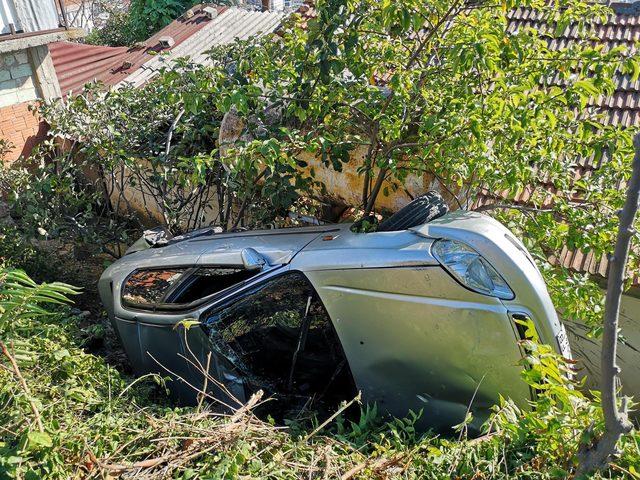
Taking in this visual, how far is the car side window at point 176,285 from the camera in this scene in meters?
3.90

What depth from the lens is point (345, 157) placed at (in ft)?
Answer: 15.3

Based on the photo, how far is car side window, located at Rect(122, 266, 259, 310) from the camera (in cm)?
390

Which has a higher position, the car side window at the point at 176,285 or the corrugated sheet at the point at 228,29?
the corrugated sheet at the point at 228,29

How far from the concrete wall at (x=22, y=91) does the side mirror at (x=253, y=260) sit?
631 cm

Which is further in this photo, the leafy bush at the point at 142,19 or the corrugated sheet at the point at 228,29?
the leafy bush at the point at 142,19

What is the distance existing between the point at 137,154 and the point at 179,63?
174cm

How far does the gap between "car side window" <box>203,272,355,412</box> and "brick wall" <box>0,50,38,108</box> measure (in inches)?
274

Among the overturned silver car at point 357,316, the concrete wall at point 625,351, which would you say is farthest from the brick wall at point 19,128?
the concrete wall at point 625,351

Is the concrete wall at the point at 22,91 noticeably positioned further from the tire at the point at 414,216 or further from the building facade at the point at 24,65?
the tire at the point at 414,216

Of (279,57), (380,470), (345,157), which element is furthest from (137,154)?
(380,470)

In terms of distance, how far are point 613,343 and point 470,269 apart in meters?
1.03

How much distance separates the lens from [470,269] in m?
3.14

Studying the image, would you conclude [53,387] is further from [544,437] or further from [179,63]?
[179,63]

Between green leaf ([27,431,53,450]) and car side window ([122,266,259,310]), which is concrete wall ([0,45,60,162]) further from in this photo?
green leaf ([27,431,53,450])
